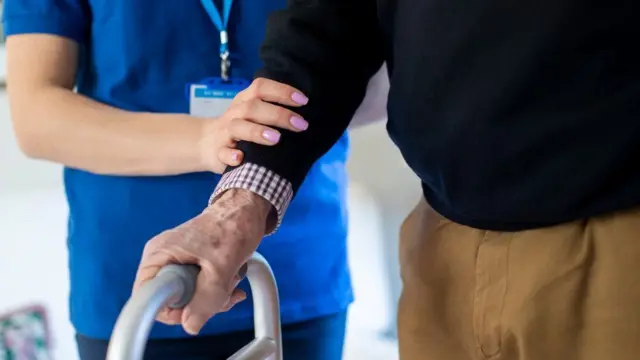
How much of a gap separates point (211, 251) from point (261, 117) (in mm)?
151

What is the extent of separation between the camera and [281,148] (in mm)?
675

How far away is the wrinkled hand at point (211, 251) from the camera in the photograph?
1.87ft

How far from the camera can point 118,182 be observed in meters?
0.90

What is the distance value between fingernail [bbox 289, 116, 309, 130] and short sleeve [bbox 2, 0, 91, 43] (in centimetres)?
37

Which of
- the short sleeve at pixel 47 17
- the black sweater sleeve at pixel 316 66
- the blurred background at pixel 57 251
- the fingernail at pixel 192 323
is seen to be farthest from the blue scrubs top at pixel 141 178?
the blurred background at pixel 57 251

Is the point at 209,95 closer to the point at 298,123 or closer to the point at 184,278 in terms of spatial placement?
the point at 298,123

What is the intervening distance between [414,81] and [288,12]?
15 centimetres

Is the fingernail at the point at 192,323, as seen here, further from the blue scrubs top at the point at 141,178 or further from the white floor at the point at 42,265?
the white floor at the point at 42,265

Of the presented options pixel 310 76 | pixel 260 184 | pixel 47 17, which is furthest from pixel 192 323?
pixel 47 17

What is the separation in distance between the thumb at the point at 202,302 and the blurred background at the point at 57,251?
3.50 feet

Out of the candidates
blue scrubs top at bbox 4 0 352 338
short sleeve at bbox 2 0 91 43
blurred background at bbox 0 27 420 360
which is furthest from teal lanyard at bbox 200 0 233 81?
blurred background at bbox 0 27 420 360

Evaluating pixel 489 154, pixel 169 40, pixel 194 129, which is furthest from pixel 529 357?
pixel 169 40

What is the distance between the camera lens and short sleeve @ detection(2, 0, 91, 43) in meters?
0.88

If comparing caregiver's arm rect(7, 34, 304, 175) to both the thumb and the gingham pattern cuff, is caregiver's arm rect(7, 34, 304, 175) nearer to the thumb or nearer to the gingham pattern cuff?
the gingham pattern cuff
